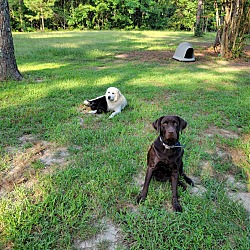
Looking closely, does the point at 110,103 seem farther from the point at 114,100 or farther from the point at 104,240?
the point at 104,240

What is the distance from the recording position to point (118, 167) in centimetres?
266

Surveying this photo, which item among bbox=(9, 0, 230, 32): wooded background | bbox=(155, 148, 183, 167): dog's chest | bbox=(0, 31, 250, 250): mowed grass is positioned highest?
bbox=(9, 0, 230, 32): wooded background

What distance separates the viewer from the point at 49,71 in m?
7.52

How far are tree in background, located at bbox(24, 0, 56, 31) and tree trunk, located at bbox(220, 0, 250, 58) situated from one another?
87.9ft

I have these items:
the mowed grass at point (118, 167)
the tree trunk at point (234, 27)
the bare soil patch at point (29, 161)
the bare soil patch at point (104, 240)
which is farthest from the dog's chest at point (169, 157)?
the tree trunk at point (234, 27)

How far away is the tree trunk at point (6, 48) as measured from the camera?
5719 millimetres

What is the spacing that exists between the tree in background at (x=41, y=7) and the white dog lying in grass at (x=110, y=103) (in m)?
30.6

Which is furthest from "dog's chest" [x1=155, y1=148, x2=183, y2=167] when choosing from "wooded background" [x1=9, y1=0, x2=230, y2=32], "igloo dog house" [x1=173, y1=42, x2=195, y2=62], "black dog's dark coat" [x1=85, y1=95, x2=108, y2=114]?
"wooded background" [x1=9, y1=0, x2=230, y2=32]

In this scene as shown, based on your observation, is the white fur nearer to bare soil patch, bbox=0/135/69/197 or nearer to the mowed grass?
the mowed grass

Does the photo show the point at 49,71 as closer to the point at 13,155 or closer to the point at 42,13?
the point at 13,155

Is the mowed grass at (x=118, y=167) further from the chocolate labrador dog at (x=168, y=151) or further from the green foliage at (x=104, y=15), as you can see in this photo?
the green foliage at (x=104, y=15)

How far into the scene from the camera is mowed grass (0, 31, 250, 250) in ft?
5.98

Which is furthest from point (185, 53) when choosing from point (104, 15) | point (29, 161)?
point (104, 15)

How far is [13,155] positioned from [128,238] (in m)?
1.82
